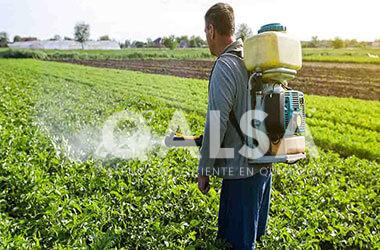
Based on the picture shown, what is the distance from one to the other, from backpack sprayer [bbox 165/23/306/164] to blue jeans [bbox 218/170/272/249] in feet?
0.75

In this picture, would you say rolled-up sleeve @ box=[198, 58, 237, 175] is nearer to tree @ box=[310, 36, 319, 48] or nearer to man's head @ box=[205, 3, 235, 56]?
man's head @ box=[205, 3, 235, 56]

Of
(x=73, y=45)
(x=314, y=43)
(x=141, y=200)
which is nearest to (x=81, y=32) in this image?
(x=73, y=45)

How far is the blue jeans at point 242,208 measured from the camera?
11.0ft

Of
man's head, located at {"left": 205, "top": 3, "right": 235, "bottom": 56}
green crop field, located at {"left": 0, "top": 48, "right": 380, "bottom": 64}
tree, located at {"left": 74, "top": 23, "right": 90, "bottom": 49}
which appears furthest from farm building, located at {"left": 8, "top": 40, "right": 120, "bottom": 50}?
man's head, located at {"left": 205, "top": 3, "right": 235, "bottom": 56}

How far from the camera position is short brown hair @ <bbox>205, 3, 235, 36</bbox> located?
3.13m

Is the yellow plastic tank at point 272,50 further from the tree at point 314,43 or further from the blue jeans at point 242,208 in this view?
the tree at point 314,43

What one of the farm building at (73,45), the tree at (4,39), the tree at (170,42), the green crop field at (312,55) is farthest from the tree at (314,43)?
the tree at (4,39)

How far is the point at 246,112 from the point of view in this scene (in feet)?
10.6

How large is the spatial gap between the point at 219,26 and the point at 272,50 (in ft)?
1.43

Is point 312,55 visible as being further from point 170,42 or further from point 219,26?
point 170,42

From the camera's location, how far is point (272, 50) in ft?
9.69

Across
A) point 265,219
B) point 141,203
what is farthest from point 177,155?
point 265,219

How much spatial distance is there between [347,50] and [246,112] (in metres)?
30.9

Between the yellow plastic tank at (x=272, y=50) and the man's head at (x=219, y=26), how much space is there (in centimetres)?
19
